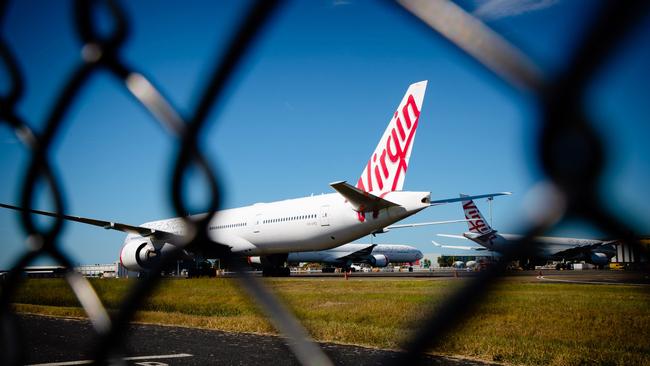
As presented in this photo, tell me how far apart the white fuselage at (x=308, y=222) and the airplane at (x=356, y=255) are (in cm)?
1459

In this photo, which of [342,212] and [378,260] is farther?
[378,260]

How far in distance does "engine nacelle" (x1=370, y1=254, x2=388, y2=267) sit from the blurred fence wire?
46.6 metres

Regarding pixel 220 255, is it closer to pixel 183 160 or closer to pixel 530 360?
pixel 183 160

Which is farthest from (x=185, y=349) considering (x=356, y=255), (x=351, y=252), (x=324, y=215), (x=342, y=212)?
(x=356, y=255)

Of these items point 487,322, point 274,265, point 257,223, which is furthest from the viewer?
point 274,265

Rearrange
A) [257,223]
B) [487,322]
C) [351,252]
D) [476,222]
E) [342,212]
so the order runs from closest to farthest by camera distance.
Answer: [476,222], [487,322], [342,212], [257,223], [351,252]

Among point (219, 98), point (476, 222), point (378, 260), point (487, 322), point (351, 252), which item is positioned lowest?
point (487, 322)

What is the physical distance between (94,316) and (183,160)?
58 cm

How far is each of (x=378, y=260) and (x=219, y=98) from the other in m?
47.9

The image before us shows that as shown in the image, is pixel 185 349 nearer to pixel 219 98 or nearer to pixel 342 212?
pixel 219 98

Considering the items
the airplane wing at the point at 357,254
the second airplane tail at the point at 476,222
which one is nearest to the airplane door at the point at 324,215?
the second airplane tail at the point at 476,222

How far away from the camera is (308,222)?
822 inches

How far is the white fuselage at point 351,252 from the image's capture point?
4047 centimetres

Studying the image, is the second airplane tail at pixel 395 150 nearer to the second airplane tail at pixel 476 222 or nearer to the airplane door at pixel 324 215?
the airplane door at pixel 324 215
